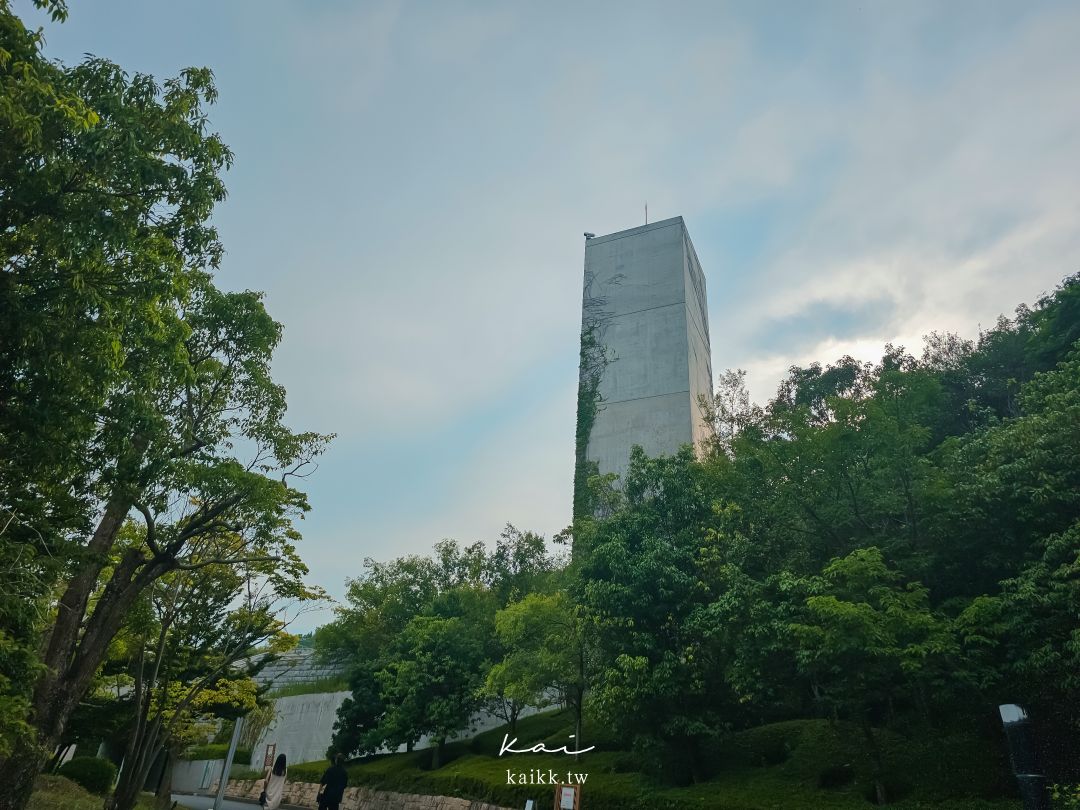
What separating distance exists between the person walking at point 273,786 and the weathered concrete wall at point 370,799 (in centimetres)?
695

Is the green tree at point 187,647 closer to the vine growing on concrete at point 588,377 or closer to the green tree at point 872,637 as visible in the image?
the green tree at point 872,637

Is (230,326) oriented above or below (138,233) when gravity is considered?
above

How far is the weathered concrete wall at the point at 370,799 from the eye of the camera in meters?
18.2

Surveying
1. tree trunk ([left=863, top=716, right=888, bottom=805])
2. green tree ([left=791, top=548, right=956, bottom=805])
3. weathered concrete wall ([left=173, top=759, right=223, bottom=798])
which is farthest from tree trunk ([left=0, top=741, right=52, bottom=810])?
weathered concrete wall ([left=173, top=759, right=223, bottom=798])

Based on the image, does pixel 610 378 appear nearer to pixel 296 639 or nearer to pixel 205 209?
pixel 296 639

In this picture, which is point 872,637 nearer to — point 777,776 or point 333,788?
point 777,776

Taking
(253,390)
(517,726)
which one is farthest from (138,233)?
(517,726)

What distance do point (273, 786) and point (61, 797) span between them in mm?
9096

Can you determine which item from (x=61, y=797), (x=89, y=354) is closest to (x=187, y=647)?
(x=61, y=797)

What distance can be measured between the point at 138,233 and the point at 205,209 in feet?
4.14

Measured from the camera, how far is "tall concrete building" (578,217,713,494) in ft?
98.7

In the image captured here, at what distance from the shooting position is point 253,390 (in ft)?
42.9

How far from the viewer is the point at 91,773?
21312 millimetres

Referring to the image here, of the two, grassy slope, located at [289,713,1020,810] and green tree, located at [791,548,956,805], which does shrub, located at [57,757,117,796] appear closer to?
grassy slope, located at [289,713,1020,810]
